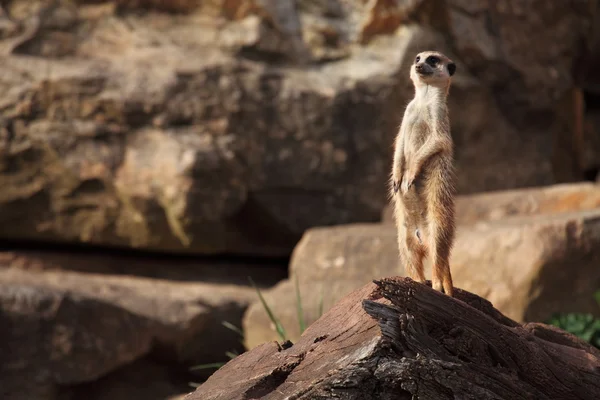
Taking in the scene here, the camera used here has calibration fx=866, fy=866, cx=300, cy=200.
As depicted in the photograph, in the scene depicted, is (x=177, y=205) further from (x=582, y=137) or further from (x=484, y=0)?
(x=582, y=137)

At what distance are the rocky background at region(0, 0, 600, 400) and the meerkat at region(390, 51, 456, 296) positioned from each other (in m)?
1.88

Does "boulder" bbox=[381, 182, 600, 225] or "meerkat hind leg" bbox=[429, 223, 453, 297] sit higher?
"meerkat hind leg" bbox=[429, 223, 453, 297]

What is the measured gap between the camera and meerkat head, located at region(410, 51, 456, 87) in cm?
270

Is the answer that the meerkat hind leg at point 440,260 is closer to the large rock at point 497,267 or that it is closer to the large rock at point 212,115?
the large rock at point 497,267

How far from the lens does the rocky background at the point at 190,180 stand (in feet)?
16.2

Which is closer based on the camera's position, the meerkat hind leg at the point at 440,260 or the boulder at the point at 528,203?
the meerkat hind leg at the point at 440,260

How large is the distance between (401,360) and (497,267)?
2.46 metres

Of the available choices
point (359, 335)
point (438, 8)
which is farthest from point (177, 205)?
point (359, 335)

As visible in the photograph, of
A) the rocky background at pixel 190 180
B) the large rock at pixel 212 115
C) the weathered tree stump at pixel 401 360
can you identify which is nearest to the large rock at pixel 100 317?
the rocky background at pixel 190 180

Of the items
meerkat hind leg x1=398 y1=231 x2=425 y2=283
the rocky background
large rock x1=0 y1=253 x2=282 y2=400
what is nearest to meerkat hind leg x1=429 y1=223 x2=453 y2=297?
meerkat hind leg x1=398 y1=231 x2=425 y2=283

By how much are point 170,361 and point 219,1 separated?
2.44 metres

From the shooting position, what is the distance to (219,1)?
5930mm

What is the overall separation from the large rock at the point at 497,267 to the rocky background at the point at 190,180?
0.02 metres

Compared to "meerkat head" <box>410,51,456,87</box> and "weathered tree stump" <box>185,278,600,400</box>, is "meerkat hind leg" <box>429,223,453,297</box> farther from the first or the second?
"meerkat head" <box>410,51,456,87</box>
